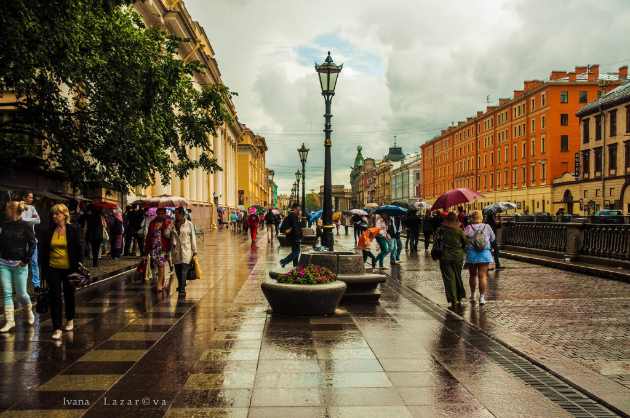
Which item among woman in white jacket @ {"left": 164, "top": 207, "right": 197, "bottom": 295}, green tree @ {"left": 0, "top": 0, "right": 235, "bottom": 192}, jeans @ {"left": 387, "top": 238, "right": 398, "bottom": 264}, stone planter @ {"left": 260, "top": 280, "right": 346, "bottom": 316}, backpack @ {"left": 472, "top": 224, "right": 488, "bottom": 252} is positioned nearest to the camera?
stone planter @ {"left": 260, "top": 280, "right": 346, "bottom": 316}

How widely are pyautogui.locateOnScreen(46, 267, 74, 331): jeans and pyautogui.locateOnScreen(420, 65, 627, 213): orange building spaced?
63242 millimetres

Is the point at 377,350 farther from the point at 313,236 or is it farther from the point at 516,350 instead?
the point at 313,236

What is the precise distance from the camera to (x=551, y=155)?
220ft

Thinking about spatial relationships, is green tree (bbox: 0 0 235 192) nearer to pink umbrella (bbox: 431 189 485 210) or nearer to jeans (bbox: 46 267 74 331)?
jeans (bbox: 46 267 74 331)

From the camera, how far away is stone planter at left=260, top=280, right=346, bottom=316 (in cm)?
858

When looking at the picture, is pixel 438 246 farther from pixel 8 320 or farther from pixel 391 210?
pixel 391 210

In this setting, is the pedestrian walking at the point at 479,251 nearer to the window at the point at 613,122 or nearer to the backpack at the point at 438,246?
the backpack at the point at 438,246

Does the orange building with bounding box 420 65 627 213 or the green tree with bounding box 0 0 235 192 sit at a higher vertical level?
the orange building with bounding box 420 65 627 213

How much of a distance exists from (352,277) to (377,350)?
3.55 m

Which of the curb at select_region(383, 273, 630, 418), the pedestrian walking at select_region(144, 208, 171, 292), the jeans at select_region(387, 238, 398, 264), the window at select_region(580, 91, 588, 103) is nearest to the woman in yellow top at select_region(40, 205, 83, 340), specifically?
the pedestrian walking at select_region(144, 208, 171, 292)

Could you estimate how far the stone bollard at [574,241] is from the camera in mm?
17895

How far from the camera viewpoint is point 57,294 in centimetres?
756

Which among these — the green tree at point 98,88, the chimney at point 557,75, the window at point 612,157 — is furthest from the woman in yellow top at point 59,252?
the chimney at point 557,75

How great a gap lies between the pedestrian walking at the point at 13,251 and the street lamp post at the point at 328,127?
21.3 ft
